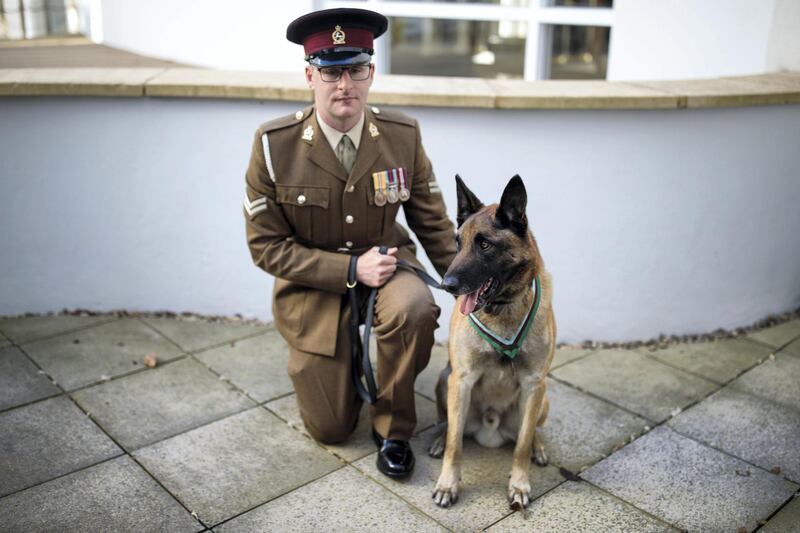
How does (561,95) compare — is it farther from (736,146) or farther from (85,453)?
(85,453)

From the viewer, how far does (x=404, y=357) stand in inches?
137

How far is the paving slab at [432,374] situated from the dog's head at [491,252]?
1382 millimetres

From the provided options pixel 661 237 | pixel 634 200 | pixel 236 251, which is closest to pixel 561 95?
pixel 634 200

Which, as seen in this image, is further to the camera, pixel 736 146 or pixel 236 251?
pixel 236 251

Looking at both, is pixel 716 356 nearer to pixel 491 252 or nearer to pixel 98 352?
pixel 491 252

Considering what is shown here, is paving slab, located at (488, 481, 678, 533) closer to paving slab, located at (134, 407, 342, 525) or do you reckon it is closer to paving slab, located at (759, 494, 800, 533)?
paving slab, located at (759, 494, 800, 533)

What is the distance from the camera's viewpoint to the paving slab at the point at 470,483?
320 cm

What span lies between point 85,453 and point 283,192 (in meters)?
1.52

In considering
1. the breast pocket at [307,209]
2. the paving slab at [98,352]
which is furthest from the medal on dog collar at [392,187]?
the paving slab at [98,352]

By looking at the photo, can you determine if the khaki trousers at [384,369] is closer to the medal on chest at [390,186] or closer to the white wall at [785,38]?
the medal on chest at [390,186]

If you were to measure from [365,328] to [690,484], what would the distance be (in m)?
1.62

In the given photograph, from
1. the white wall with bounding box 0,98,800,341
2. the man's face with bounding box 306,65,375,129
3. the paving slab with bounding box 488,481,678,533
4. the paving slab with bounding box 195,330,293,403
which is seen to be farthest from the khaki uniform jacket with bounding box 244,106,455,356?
the paving slab with bounding box 488,481,678,533

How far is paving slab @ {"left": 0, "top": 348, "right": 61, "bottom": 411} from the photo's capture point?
13.2 ft

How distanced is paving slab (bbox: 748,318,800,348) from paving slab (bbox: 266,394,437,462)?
232cm
